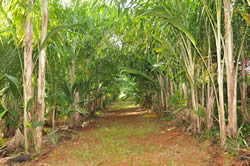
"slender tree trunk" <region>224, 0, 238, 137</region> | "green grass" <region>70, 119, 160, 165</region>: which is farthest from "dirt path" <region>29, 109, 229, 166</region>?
"slender tree trunk" <region>224, 0, 238, 137</region>

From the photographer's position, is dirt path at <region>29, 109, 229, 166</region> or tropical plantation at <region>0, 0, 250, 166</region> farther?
tropical plantation at <region>0, 0, 250, 166</region>

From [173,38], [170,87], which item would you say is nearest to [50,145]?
[173,38]

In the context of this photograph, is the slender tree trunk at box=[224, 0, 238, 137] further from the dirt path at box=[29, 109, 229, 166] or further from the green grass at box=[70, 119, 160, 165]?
the green grass at box=[70, 119, 160, 165]

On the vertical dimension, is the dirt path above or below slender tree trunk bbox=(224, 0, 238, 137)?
below

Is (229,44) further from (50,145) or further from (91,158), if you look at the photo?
(50,145)

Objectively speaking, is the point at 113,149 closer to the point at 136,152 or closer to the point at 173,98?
the point at 136,152

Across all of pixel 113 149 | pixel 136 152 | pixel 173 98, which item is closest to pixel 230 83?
pixel 173 98

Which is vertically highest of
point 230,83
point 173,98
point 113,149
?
point 230,83

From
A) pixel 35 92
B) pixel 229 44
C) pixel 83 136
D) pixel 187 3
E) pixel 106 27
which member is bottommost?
pixel 83 136

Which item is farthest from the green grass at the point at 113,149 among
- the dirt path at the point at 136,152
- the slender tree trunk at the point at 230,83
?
the slender tree trunk at the point at 230,83

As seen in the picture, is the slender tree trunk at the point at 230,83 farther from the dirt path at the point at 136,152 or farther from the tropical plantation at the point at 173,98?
the dirt path at the point at 136,152

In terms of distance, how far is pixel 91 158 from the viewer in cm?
236

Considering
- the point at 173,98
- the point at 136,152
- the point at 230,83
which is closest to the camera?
the point at 230,83

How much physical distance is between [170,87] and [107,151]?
2.77 m
